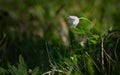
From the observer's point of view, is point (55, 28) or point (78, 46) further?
point (55, 28)

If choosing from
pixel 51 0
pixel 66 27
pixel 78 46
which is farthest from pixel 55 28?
pixel 78 46

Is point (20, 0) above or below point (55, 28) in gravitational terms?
above

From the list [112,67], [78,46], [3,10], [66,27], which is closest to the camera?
[112,67]

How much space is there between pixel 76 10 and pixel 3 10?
923 mm

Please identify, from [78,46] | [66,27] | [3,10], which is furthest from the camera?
[3,10]

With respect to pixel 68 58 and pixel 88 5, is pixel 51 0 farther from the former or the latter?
pixel 68 58

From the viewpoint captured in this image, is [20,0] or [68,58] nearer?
[68,58]

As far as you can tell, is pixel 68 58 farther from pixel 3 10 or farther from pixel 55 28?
pixel 3 10

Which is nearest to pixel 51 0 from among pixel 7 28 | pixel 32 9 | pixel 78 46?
pixel 32 9

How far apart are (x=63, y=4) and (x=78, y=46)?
2.57 m

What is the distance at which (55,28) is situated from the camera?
18.3ft

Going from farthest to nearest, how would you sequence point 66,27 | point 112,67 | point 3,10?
point 3,10 → point 66,27 → point 112,67

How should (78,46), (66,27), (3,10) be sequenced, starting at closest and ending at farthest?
1. (78,46)
2. (66,27)
3. (3,10)

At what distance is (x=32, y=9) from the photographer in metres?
5.98
